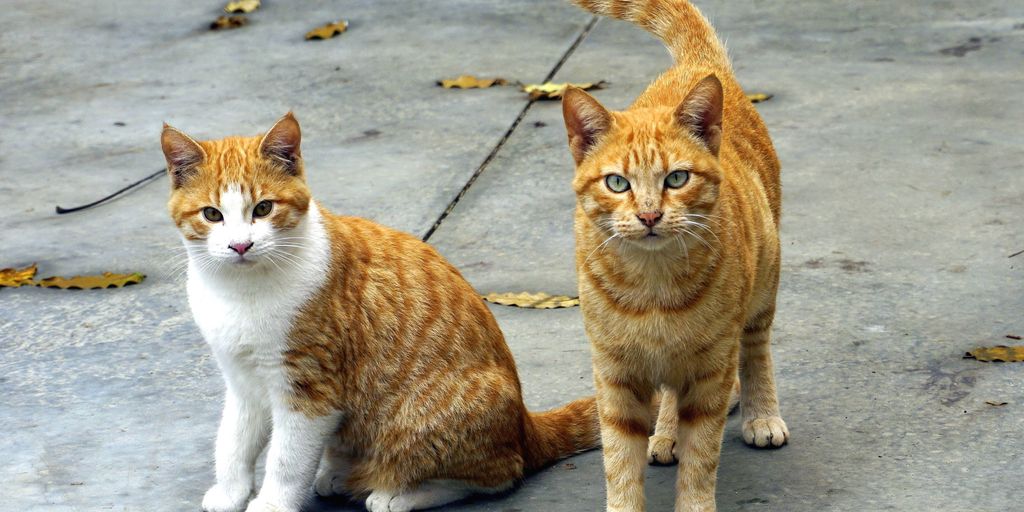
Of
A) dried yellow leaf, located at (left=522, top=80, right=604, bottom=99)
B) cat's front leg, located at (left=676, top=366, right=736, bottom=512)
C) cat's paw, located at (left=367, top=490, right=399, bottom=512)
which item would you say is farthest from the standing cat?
dried yellow leaf, located at (left=522, top=80, right=604, bottom=99)

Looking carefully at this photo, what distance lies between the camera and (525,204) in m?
5.94

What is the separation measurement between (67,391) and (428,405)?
145 cm

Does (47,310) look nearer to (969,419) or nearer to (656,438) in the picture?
(656,438)

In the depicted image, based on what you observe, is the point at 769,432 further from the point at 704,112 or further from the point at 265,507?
the point at 265,507

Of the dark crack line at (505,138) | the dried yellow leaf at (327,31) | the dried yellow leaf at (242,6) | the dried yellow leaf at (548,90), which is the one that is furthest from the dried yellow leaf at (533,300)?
the dried yellow leaf at (242,6)

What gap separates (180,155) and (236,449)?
2.70 feet

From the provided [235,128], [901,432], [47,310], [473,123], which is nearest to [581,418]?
[901,432]

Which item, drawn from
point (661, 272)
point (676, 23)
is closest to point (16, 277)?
point (676, 23)

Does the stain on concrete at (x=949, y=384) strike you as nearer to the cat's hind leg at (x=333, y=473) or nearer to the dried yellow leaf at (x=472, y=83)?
the cat's hind leg at (x=333, y=473)

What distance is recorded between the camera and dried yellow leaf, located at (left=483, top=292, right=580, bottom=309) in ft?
16.2

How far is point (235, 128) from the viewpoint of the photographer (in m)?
7.01

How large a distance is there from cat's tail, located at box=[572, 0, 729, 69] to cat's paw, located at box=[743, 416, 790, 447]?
1.17m

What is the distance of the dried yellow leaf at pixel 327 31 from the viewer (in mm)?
8531

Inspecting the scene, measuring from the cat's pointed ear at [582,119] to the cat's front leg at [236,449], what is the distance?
44.3 inches
